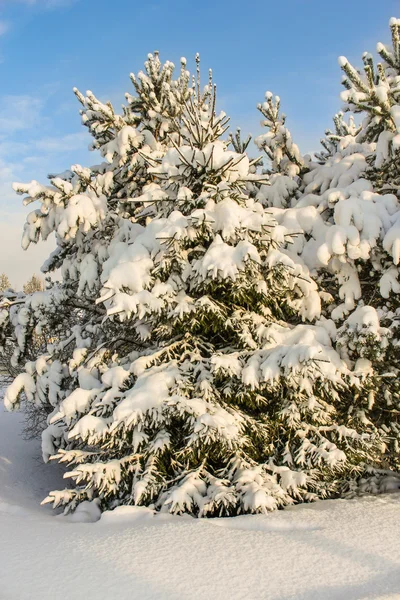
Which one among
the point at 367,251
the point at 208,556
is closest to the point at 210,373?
the point at 208,556

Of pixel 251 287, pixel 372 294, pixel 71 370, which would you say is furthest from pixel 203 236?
pixel 71 370

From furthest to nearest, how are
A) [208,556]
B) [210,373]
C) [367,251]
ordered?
[367,251]
[210,373]
[208,556]

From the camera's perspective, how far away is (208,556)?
3.64 meters

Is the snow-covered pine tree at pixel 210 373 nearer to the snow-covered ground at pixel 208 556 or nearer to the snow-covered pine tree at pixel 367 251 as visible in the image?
the snow-covered pine tree at pixel 367 251

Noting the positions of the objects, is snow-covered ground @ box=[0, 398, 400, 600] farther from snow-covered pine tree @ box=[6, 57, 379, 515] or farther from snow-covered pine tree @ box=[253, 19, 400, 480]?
snow-covered pine tree @ box=[253, 19, 400, 480]

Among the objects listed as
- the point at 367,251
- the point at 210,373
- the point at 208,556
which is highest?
the point at 367,251

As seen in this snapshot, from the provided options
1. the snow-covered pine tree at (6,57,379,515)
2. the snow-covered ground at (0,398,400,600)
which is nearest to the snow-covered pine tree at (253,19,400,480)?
the snow-covered pine tree at (6,57,379,515)

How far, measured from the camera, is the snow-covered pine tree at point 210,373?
5.25 m

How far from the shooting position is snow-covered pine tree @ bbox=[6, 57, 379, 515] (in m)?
5.25

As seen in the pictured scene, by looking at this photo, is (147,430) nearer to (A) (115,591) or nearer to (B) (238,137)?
(A) (115,591)

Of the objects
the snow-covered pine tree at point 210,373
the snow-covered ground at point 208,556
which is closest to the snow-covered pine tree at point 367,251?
the snow-covered pine tree at point 210,373

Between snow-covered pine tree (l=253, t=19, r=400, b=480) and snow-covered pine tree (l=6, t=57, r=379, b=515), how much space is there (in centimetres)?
37

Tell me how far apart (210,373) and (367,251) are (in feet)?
8.30

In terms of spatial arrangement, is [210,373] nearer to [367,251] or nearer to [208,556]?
[208,556]
